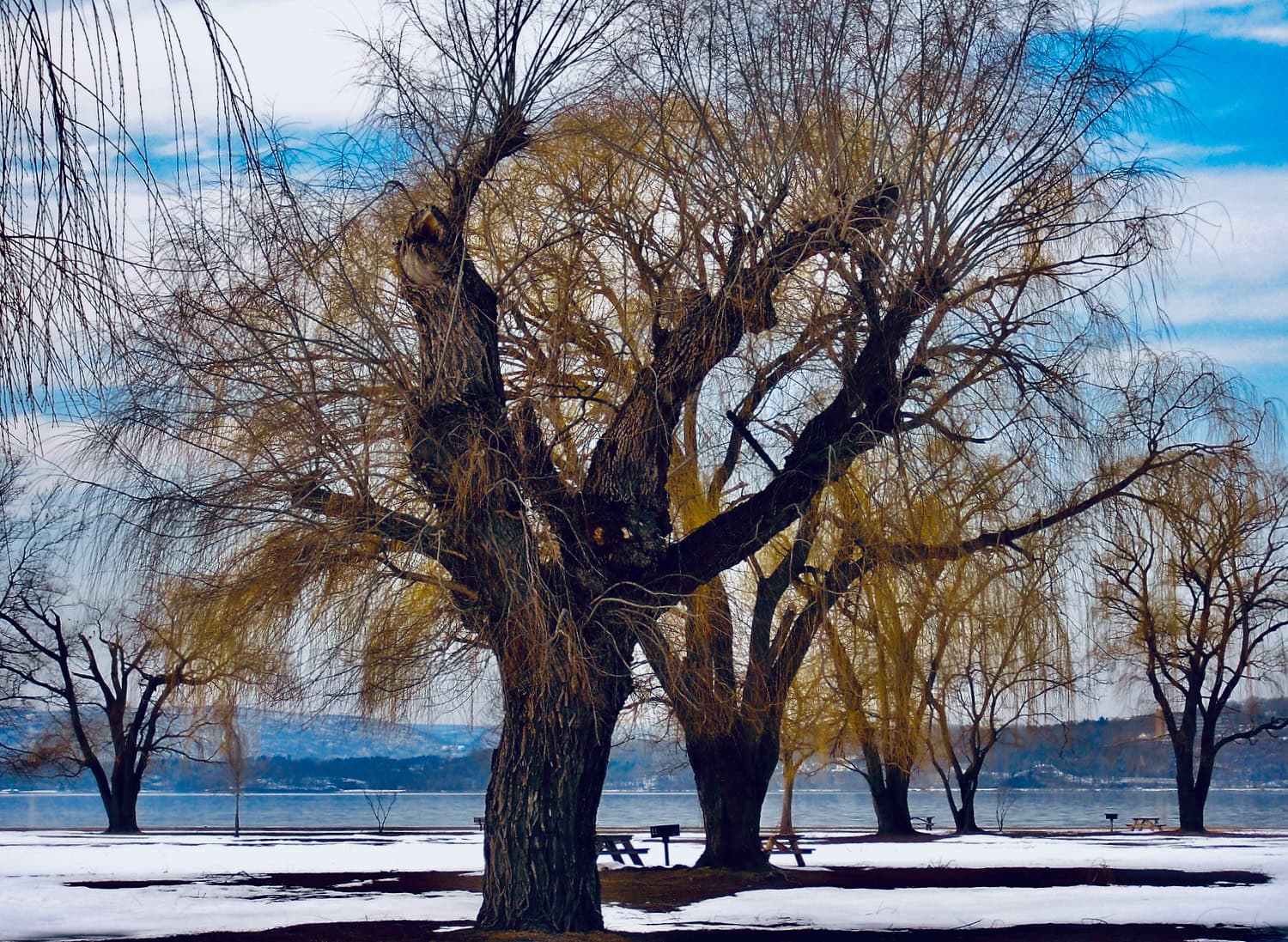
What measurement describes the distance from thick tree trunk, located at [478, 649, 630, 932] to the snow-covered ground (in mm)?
1178

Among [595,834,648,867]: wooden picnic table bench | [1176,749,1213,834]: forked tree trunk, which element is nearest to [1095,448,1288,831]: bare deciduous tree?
[1176,749,1213,834]: forked tree trunk

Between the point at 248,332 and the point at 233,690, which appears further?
the point at 233,690

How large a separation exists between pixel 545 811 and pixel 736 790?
6681 mm

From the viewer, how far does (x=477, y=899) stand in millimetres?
12500

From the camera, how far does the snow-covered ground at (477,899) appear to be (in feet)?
34.9

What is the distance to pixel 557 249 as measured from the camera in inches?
389

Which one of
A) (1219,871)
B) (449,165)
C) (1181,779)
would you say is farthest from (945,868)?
(1181,779)

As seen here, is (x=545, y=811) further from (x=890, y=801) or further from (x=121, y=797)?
(x=121, y=797)

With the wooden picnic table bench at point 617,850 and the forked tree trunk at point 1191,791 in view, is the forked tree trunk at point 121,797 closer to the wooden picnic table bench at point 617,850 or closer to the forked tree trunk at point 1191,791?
the wooden picnic table bench at point 617,850

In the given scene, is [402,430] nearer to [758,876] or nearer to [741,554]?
[741,554]

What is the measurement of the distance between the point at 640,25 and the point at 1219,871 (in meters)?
14.0

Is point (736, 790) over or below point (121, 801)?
over

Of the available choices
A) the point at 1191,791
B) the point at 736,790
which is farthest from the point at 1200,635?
the point at 736,790

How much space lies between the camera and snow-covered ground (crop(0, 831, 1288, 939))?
10.6 meters
